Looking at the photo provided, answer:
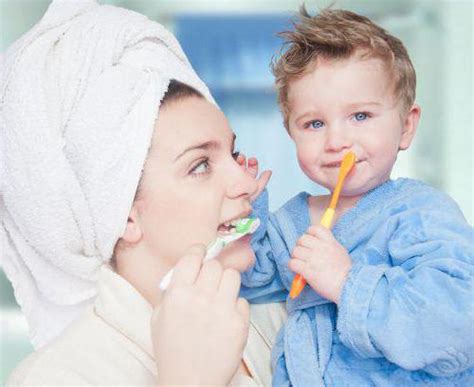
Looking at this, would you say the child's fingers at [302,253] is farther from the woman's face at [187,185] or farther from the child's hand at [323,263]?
the woman's face at [187,185]

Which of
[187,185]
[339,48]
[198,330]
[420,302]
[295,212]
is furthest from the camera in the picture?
[295,212]

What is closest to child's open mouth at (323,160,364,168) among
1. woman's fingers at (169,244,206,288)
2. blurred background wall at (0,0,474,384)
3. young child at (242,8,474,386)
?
young child at (242,8,474,386)

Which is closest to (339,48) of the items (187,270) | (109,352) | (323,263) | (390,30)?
(323,263)

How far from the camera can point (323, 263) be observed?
3.80 ft

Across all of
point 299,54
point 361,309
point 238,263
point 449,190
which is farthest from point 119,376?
point 449,190

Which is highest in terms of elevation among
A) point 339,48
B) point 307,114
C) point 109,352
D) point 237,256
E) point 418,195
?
point 339,48

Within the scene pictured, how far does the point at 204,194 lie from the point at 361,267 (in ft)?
0.94

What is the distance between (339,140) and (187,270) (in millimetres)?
405

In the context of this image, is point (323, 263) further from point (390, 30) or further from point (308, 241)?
point (390, 30)

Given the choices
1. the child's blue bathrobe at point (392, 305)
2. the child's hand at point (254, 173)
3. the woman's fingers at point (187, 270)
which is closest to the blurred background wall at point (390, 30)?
the child's hand at point (254, 173)

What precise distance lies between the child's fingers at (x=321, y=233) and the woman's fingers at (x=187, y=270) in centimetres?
23

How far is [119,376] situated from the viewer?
3.73 feet

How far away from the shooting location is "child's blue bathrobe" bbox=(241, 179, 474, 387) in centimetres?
108

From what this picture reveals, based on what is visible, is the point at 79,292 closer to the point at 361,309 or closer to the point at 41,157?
the point at 41,157
